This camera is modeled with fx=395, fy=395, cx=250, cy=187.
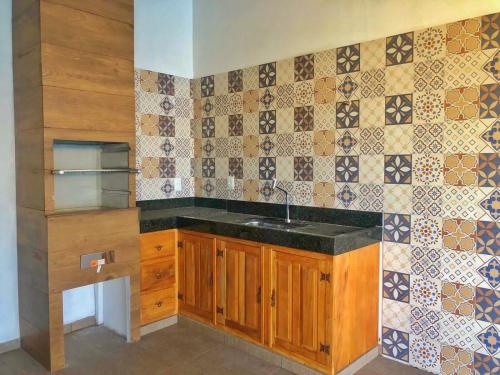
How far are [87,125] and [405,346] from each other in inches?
98.4

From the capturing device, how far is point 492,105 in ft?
7.13

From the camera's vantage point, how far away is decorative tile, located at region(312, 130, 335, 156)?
281 cm

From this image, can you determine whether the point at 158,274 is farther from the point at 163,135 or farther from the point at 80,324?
the point at 163,135

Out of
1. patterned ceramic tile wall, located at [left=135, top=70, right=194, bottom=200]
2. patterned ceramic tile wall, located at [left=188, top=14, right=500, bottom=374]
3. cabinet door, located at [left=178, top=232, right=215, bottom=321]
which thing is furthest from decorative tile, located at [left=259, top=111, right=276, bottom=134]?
cabinet door, located at [left=178, top=232, right=215, bottom=321]

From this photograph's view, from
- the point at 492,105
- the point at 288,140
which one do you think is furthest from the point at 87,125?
the point at 492,105

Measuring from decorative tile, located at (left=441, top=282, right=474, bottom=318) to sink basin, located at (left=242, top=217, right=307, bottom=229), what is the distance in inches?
39.1

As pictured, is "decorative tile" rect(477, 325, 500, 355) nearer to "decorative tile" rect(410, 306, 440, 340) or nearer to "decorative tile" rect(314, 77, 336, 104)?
"decorative tile" rect(410, 306, 440, 340)

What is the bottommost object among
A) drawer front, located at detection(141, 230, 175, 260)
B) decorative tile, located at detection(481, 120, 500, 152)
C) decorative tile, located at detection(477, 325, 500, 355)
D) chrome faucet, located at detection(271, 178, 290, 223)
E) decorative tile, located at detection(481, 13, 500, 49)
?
decorative tile, located at detection(477, 325, 500, 355)

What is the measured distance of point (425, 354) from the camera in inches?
96.1

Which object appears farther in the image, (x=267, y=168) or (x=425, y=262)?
(x=267, y=168)

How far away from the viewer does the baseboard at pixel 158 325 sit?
9.87ft

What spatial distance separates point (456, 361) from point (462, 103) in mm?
1507

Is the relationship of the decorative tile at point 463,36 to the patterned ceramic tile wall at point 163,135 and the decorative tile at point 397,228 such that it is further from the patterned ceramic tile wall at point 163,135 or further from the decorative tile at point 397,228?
the patterned ceramic tile wall at point 163,135

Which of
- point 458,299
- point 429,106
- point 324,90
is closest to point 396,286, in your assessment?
point 458,299
